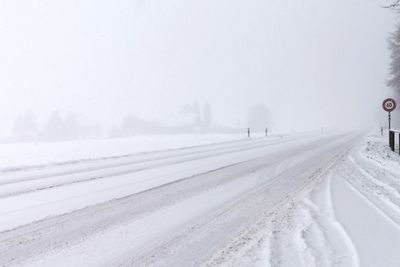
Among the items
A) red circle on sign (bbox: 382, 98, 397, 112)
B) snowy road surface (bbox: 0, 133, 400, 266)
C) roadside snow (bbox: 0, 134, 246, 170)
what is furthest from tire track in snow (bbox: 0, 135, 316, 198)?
red circle on sign (bbox: 382, 98, 397, 112)

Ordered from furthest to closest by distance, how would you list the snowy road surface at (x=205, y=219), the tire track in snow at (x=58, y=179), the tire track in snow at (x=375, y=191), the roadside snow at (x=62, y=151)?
the roadside snow at (x=62, y=151), the tire track in snow at (x=58, y=179), the tire track in snow at (x=375, y=191), the snowy road surface at (x=205, y=219)

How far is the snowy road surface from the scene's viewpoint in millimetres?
3727

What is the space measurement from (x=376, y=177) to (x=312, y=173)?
1.54m

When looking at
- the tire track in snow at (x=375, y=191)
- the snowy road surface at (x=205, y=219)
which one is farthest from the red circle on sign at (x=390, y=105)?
the snowy road surface at (x=205, y=219)

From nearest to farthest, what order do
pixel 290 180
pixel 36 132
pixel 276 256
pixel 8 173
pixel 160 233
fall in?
pixel 276 256
pixel 160 233
pixel 290 180
pixel 8 173
pixel 36 132

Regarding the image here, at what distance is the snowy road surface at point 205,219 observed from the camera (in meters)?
3.73

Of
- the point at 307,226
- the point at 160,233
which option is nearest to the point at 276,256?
the point at 307,226

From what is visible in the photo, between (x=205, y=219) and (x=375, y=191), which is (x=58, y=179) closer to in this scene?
(x=205, y=219)

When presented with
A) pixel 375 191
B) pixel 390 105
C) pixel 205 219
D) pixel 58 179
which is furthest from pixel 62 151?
pixel 390 105

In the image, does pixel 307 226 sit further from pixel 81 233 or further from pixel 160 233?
pixel 81 233

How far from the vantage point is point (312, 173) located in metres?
9.38

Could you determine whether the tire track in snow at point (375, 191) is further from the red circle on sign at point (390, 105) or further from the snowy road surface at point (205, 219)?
the red circle on sign at point (390, 105)

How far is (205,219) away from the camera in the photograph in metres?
5.21

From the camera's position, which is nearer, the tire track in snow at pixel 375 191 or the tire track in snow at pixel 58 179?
the tire track in snow at pixel 375 191
